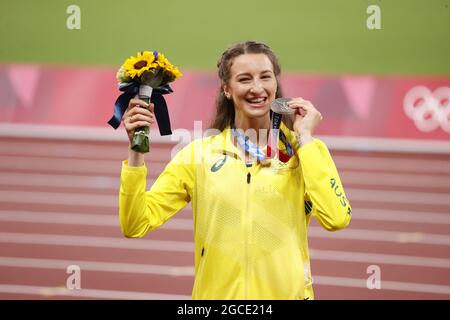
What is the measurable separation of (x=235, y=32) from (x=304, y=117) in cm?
288

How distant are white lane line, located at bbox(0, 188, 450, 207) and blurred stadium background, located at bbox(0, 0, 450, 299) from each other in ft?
0.04

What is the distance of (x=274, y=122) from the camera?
2266 mm

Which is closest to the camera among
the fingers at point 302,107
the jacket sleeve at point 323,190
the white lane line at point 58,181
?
the jacket sleeve at point 323,190

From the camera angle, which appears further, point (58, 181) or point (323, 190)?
point (58, 181)

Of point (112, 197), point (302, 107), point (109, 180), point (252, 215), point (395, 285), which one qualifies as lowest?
point (395, 285)

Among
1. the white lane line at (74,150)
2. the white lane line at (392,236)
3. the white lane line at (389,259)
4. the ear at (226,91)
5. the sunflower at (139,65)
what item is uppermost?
the white lane line at (74,150)

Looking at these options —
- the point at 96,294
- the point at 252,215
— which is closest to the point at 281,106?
the point at 252,215

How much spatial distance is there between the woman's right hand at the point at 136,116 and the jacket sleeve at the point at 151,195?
4.4 inches

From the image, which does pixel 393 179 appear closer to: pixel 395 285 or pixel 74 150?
pixel 395 285

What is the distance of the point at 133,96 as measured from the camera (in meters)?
2.27

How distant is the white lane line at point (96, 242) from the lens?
5.02 metres

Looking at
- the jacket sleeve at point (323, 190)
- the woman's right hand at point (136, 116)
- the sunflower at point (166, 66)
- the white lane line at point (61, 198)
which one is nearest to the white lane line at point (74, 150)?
the white lane line at point (61, 198)

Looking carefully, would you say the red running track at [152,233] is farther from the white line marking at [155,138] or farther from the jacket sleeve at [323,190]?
the jacket sleeve at [323,190]

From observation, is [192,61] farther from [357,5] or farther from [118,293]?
[118,293]
